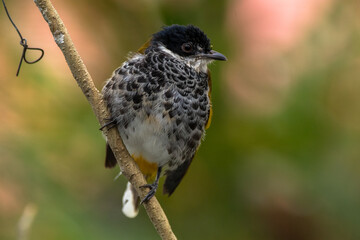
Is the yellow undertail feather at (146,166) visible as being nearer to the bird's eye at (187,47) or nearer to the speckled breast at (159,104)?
the speckled breast at (159,104)

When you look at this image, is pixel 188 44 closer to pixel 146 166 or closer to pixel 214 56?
pixel 214 56

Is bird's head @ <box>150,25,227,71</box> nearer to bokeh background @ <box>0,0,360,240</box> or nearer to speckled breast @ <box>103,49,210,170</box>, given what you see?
speckled breast @ <box>103,49,210,170</box>

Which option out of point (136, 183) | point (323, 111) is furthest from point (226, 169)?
point (136, 183)

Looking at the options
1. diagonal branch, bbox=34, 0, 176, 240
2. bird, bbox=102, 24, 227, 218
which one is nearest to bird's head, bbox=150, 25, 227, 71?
bird, bbox=102, 24, 227, 218

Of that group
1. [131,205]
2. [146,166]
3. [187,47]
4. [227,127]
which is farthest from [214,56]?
[131,205]

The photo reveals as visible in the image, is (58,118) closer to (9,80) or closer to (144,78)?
(9,80)
